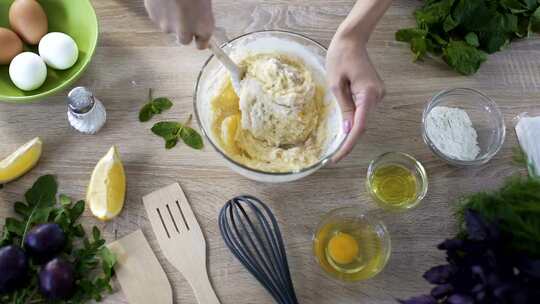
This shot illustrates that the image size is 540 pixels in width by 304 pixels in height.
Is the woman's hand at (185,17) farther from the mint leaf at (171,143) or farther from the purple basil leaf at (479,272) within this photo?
the purple basil leaf at (479,272)

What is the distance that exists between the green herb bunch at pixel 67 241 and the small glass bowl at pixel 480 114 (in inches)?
Answer: 29.8

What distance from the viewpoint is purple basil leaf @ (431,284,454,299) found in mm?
906

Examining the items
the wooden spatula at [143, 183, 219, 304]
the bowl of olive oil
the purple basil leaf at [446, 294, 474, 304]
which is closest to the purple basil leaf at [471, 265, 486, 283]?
the purple basil leaf at [446, 294, 474, 304]

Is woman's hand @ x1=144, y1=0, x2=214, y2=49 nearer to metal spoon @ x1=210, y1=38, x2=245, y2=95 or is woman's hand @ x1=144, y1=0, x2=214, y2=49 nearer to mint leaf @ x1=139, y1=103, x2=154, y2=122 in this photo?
metal spoon @ x1=210, y1=38, x2=245, y2=95

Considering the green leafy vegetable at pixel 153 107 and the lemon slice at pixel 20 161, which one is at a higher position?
the green leafy vegetable at pixel 153 107

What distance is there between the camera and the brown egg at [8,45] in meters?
1.16

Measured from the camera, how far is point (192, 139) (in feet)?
3.88

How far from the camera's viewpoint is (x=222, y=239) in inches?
44.2

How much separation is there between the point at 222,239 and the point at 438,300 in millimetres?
448

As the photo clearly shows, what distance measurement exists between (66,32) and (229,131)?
1.56 feet

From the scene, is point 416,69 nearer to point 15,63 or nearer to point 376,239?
point 376,239

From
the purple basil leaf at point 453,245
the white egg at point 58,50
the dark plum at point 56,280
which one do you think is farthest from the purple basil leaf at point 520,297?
the white egg at point 58,50

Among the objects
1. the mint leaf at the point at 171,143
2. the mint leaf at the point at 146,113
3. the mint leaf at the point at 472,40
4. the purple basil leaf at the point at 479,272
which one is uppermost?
the mint leaf at the point at 472,40

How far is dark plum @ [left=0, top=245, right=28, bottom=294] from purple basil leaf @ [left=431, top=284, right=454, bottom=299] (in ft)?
2.47
